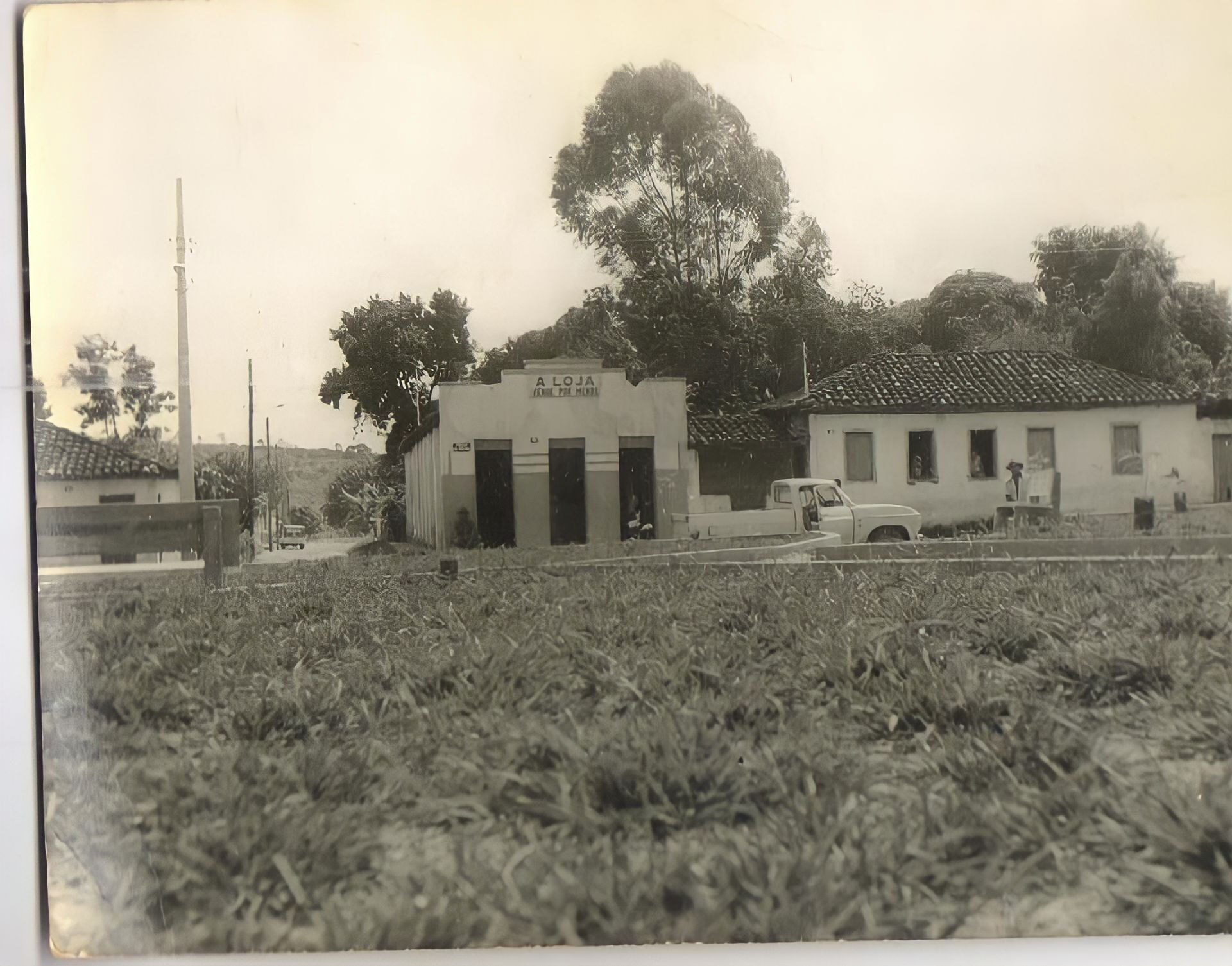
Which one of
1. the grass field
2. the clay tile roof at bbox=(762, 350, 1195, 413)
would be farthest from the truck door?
the clay tile roof at bbox=(762, 350, 1195, 413)

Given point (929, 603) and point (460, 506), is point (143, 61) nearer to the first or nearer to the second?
point (460, 506)

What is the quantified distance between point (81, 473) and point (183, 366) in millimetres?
448

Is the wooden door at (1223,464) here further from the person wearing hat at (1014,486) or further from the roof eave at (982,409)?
the person wearing hat at (1014,486)

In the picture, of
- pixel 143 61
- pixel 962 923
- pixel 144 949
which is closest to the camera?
pixel 962 923

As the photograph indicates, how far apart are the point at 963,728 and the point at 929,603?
44 cm

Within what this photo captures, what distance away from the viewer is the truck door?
2.97 m

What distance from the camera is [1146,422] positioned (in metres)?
2.95

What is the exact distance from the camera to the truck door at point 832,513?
297cm

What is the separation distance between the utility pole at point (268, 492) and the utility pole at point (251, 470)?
0.12 ft

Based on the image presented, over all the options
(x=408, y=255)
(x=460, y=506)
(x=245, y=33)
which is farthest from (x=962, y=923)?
(x=245, y=33)

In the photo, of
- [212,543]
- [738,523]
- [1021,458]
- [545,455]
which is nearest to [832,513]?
[738,523]

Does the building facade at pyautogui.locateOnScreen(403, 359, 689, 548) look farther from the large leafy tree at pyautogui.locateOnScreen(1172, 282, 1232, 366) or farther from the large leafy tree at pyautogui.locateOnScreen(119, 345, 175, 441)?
the large leafy tree at pyautogui.locateOnScreen(1172, 282, 1232, 366)

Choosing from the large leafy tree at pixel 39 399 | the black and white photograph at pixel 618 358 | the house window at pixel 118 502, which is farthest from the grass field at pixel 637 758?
the large leafy tree at pixel 39 399

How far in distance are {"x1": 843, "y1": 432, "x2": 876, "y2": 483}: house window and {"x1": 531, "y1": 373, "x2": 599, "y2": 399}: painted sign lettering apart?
0.85 metres
